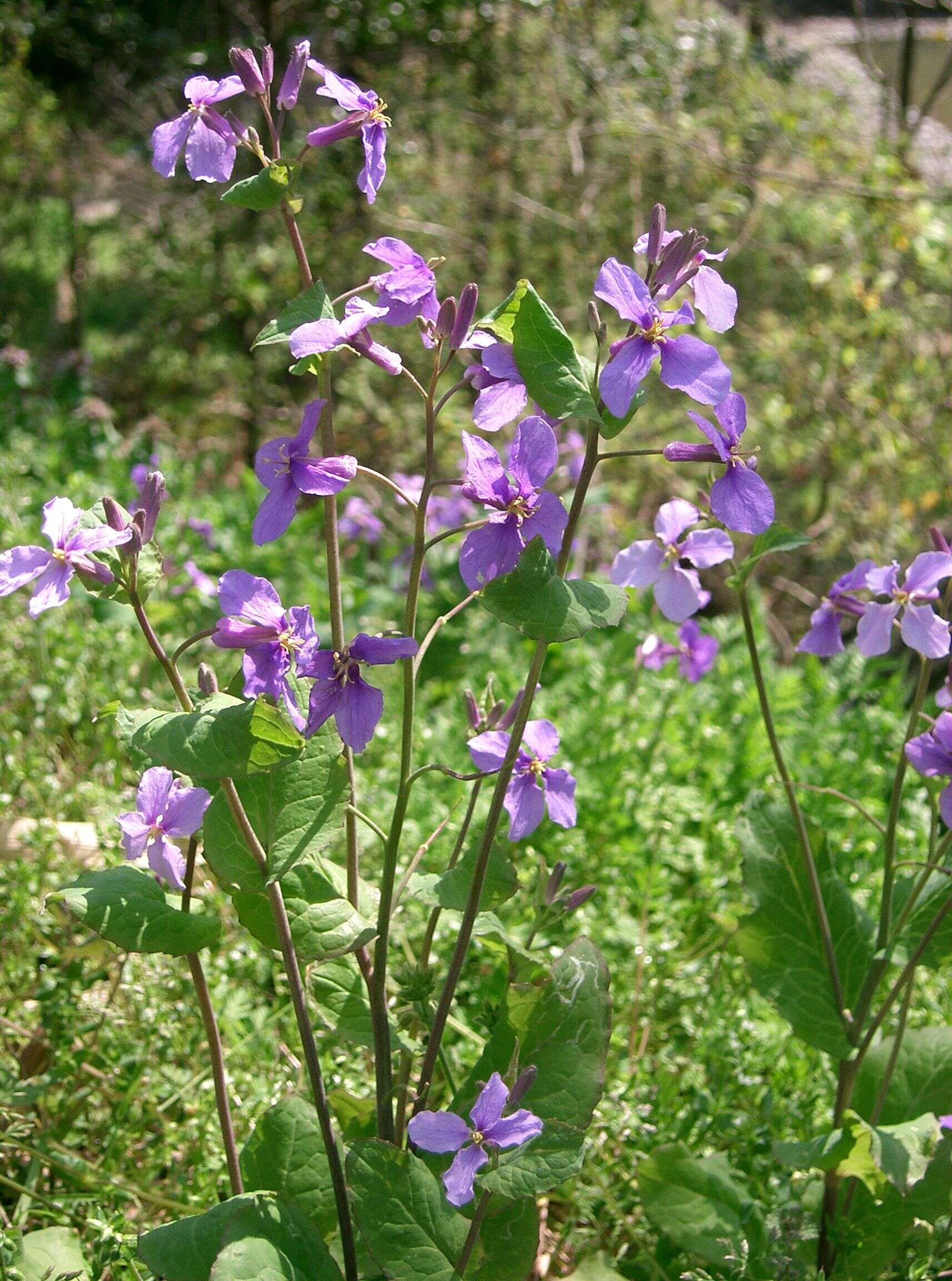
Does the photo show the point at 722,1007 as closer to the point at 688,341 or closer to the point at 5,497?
the point at 688,341

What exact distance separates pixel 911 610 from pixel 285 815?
77 centimetres

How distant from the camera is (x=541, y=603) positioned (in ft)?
3.60

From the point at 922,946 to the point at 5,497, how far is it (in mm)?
3081

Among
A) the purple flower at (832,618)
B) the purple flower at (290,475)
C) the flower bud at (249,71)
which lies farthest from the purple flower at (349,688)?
the purple flower at (832,618)

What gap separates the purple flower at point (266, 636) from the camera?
1.12m

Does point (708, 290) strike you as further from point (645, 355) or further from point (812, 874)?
point (812, 874)

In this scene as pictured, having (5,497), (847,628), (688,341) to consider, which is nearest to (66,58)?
(5,497)

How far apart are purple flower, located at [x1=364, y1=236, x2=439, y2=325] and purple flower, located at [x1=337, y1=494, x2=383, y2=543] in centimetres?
270

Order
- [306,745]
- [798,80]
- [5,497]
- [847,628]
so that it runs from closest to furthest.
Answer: [306,745]
[5,497]
[847,628]
[798,80]

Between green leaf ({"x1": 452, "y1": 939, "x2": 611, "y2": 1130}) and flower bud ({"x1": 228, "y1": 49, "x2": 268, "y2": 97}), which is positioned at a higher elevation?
flower bud ({"x1": 228, "y1": 49, "x2": 268, "y2": 97})

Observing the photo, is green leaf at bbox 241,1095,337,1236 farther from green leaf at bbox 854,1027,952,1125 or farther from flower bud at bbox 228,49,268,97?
flower bud at bbox 228,49,268,97

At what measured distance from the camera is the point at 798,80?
23.1ft

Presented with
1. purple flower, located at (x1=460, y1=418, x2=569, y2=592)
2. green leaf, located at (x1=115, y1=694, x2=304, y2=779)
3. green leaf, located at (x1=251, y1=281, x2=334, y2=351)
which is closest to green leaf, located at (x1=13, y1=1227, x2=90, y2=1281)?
green leaf, located at (x1=115, y1=694, x2=304, y2=779)

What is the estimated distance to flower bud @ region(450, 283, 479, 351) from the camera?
1135 mm
